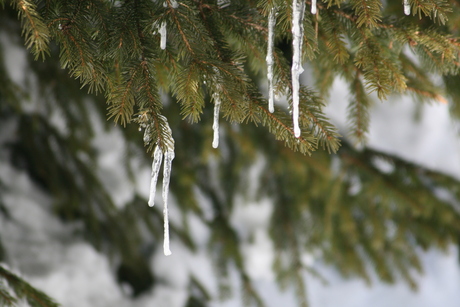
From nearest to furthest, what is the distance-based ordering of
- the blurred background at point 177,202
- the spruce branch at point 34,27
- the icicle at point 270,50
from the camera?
the spruce branch at point 34,27, the icicle at point 270,50, the blurred background at point 177,202

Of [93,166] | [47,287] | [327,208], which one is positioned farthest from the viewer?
[327,208]

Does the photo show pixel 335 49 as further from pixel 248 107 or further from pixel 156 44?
pixel 156 44

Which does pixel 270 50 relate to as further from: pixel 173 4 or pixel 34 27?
pixel 34 27

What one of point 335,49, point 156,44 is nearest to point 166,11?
point 156,44

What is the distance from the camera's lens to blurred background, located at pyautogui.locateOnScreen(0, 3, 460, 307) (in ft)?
6.11

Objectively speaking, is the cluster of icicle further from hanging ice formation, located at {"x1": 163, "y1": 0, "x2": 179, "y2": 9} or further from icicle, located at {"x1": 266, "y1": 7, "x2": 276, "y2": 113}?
hanging ice formation, located at {"x1": 163, "y1": 0, "x2": 179, "y2": 9}

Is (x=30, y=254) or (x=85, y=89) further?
(x=85, y=89)

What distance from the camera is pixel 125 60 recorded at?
836mm

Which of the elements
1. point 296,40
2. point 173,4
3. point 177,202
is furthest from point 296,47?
point 177,202

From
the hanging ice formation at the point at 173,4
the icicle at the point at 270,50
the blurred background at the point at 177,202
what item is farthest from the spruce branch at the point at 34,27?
the blurred background at the point at 177,202

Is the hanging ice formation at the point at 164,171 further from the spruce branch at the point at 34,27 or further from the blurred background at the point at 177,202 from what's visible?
the blurred background at the point at 177,202

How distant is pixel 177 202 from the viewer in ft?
7.44

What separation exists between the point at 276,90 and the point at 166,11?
12.0 inches

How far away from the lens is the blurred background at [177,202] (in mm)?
1863
